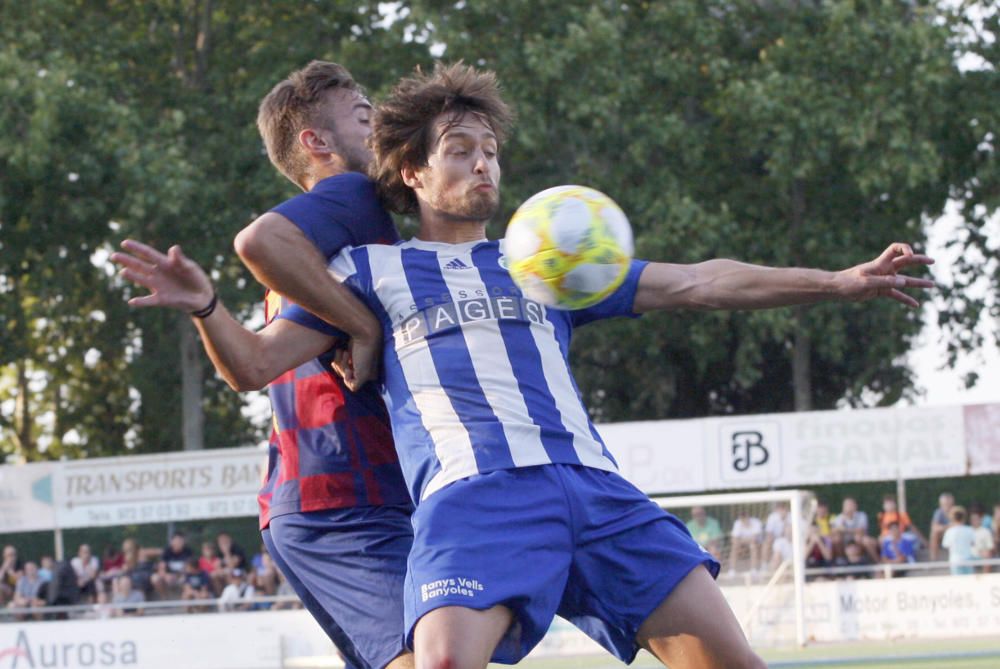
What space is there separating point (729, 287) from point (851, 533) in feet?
44.8

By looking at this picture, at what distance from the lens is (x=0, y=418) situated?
35812 millimetres

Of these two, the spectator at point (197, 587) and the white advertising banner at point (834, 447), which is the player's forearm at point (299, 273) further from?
the spectator at point (197, 587)

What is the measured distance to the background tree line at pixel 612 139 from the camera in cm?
2548

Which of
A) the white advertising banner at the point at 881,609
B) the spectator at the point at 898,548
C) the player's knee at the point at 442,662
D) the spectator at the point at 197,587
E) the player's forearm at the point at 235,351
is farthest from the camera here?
the spectator at the point at 197,587

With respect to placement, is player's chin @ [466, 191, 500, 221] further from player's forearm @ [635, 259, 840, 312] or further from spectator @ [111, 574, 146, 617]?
spectator @ [111, 574, 146, 617]

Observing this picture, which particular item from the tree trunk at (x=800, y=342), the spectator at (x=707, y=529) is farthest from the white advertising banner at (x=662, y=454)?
the tree trunk at (x=800, y=342)

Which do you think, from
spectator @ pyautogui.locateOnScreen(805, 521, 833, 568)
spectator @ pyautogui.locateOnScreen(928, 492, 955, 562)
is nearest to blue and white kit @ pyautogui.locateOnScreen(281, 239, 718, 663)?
spectator @ pyautogui.locateOnScreen(805, 521, 833, 568)

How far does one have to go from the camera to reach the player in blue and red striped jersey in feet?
14.4

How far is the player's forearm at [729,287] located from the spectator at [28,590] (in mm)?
15972

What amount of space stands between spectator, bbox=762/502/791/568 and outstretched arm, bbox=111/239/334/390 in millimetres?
11939

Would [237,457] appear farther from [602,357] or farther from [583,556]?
[583,556]

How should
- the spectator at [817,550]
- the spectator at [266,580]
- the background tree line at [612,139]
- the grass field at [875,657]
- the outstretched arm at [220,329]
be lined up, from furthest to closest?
1. the background tree line at [612,139]
2. the spectator at [266,580]
3. the spectator at [817,550]
4. the grass field at [875,657]
5. the outstretched arm at [220,329]

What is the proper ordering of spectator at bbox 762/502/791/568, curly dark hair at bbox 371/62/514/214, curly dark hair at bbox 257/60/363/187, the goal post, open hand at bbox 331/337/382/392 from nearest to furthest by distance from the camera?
open hand at bbox 331/337/382/392, curly dark hair at bbox 371/62/514/214, curly dark hair at bbox 257/60/363/187, the goal post, spectator at bbox 762/502/791/568

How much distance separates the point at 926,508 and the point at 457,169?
20262 mm
